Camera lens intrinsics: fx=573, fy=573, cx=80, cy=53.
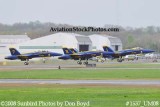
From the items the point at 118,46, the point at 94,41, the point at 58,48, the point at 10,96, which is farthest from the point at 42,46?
the point at 10,96

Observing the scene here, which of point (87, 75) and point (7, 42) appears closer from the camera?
point (87, 75)

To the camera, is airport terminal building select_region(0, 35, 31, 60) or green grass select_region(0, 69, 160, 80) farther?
airport terminal building select_region(0, 35, 31, 60)

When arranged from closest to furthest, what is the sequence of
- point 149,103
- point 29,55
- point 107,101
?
point 149,103 < point 107,101 < point 29,55

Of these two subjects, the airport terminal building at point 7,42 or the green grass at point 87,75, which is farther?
the airport terminal building at point 7,42

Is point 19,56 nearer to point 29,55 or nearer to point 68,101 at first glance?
point 29,55

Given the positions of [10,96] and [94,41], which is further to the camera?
[94,41]

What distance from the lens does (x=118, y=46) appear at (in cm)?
19225

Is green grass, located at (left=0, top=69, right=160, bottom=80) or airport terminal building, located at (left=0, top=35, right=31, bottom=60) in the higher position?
airport terminal building, located at (left=0, top=35, right=31, bottom=60)

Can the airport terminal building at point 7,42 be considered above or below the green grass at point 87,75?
above

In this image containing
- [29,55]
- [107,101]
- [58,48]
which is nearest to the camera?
[107,101]

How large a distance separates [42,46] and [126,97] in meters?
125

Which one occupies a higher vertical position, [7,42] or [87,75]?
[7,42]

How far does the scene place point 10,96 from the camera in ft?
112

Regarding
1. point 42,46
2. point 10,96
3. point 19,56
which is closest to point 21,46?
point 42,46
